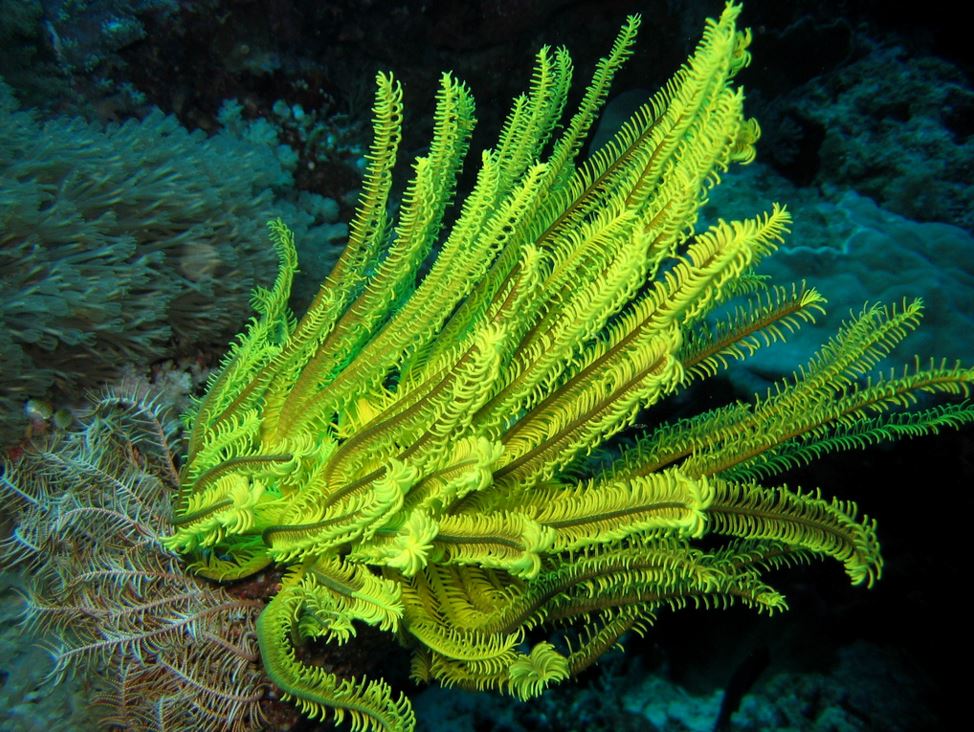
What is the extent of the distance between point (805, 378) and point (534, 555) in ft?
5.09

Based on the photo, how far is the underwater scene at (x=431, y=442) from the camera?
A: 2.06 meters

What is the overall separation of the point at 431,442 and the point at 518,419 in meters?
0.46

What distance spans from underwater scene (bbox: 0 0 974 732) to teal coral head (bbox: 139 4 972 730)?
0.6 inches

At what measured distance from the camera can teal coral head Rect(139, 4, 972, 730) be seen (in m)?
1.95

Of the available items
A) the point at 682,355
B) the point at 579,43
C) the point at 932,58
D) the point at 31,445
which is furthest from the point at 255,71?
the point at 932,58

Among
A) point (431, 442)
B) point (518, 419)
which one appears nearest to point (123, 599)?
point (431, 442)

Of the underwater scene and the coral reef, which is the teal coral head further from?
the coral reef

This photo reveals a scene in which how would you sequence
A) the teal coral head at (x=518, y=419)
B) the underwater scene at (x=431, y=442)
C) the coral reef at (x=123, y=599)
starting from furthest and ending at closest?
the coral reef at (x=123, y=599) → the underwater scene at (x=431, y=442) → the teal coral head at (x=518, y=419)

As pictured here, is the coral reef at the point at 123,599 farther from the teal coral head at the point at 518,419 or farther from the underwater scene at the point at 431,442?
the teal coral head at the point at 518,419

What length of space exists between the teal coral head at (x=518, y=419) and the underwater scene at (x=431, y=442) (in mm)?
15

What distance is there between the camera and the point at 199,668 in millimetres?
2266

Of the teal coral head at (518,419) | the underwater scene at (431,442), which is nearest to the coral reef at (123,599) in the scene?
the underwater scene at (431,442)

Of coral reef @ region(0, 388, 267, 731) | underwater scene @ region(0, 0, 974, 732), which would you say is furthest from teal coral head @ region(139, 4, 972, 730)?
coral reef @ region(0, 388, 267, 731)

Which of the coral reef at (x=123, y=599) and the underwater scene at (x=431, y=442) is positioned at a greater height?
the underwater scene at (x=431, y=442)
